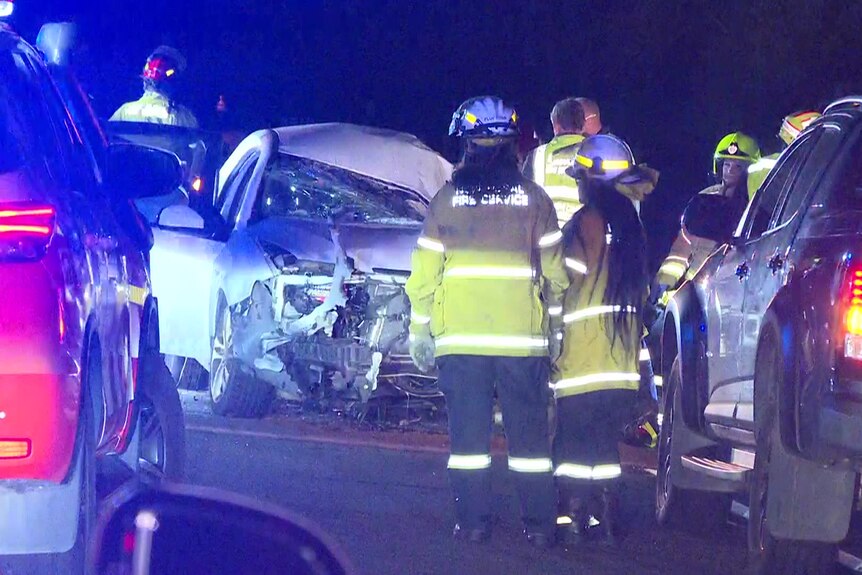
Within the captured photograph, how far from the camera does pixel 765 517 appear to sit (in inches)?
230

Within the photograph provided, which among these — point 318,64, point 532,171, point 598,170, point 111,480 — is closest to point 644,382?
point 532,171

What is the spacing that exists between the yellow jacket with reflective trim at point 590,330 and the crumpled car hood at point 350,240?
2.65 metres

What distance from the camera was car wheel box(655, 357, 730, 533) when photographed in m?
7.65

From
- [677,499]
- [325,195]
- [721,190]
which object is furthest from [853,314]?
[325,195]

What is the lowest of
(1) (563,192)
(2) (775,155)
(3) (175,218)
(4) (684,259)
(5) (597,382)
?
(5) (597,382)

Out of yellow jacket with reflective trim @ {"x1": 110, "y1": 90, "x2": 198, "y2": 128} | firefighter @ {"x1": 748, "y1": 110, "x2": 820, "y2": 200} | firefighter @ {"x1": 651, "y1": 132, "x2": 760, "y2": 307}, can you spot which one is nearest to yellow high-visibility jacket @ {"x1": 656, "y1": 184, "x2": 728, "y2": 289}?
firefighter @ {"x1": 651, "y1": 132, "x2": 760, "y2": 307}

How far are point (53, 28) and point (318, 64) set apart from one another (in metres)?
21.6

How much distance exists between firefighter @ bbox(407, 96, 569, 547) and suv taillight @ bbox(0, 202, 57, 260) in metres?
3.08

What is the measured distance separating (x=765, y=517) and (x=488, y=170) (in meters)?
2.15

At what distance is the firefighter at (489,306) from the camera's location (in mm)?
7164

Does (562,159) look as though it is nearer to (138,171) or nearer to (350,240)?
(350,240)

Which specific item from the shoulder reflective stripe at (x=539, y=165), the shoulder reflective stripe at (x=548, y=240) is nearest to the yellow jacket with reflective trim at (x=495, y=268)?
the shoulder reflective stripe at (x=548, y=240)

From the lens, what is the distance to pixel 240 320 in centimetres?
1038

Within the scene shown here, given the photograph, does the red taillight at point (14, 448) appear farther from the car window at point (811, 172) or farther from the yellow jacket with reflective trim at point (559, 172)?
the yellow jacket with reflective trim at point (559, 172)
